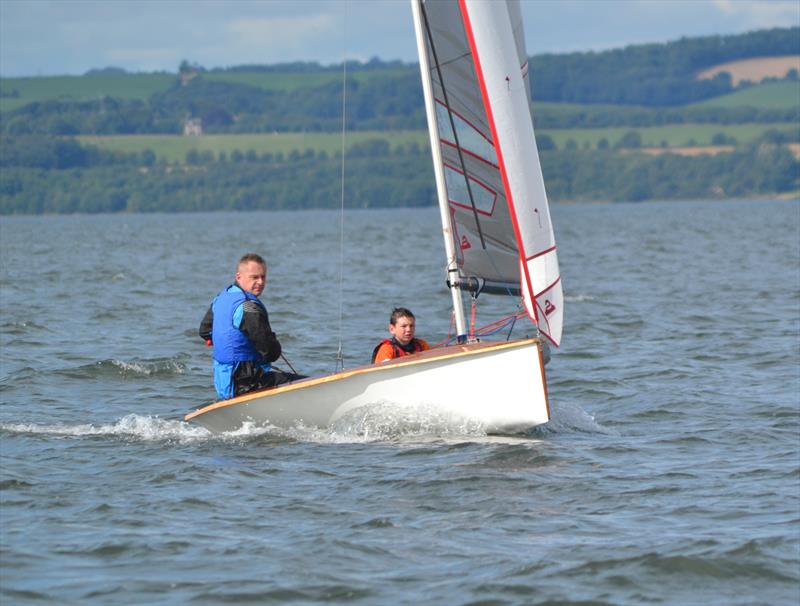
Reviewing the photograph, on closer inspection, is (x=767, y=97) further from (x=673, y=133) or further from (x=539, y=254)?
(x=539, y=254)

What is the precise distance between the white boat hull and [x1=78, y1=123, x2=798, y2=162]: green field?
158056mm

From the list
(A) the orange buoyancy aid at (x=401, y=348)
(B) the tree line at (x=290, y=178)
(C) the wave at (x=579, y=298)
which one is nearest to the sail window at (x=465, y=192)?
(A) the orange buoyancy aid at (x=401, y=348)

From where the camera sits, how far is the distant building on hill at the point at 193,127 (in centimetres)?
19012


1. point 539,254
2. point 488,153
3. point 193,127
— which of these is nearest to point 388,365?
point 539,254

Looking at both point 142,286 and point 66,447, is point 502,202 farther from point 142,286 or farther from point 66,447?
point 142,286

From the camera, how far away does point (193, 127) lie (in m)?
192

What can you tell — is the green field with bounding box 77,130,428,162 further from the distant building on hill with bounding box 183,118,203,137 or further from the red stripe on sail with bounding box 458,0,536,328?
the red stripe on sail with bounding box 458,0,536,328

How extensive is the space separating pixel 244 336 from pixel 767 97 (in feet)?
599

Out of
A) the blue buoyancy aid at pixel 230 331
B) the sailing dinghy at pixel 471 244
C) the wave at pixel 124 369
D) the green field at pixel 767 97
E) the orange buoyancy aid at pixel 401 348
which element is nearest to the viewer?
the sailing dinghy at pixel 471 244

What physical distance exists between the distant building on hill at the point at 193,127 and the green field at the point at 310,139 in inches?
441

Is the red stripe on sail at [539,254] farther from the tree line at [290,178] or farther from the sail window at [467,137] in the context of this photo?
the tree line at [290,178]

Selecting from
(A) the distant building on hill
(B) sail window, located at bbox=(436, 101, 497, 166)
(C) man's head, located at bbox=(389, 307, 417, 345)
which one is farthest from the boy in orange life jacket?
(A) the distant building on hill

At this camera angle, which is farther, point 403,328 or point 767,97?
point 767,97

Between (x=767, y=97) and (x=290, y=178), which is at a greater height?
(x=767, y=97)
